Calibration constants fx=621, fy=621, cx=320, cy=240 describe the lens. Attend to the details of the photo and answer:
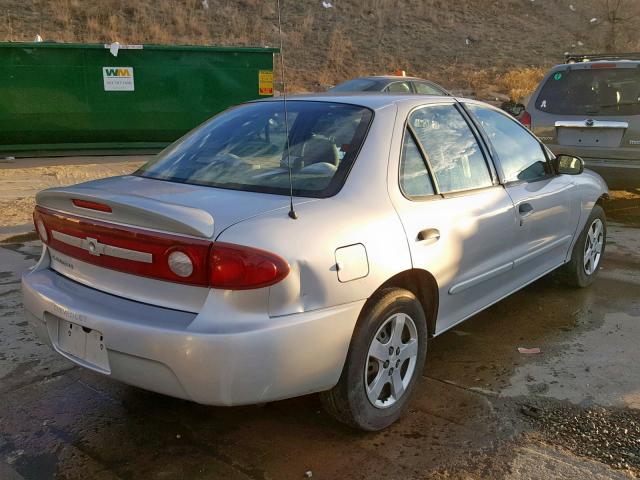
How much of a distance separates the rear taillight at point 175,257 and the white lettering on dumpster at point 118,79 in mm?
9361

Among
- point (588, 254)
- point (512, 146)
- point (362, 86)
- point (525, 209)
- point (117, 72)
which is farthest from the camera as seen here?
point (117, 72)

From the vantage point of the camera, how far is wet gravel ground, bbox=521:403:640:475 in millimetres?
2846

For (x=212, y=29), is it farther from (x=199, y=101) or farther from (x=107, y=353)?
(x=107, y=353)

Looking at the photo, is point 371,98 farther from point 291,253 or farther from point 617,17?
point 617,17

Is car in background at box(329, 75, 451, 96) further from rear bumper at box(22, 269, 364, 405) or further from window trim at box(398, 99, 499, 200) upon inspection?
rear bumper at box(22, 269, 364, 405)

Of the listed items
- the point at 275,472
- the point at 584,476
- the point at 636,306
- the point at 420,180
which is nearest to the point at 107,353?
the point at 275,472

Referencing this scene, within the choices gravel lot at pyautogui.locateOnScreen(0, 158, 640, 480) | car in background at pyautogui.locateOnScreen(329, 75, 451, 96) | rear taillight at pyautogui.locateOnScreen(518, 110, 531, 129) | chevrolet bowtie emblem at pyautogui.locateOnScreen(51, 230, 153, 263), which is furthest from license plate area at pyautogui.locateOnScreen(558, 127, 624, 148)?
chevrolet bowtie emblem at pyautogui.locateOnScreen(51, 230, 153, 263)

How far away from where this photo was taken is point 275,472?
2.70 meters

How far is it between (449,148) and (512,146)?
871mm

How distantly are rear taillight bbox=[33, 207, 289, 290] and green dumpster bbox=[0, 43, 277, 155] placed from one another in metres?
9.34

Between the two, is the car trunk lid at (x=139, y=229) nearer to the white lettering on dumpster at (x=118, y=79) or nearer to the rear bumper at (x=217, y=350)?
the rear bumper at (x=217, y=350)

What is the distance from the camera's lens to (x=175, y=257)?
246cm

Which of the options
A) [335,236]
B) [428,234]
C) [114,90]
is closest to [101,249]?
[335,236]

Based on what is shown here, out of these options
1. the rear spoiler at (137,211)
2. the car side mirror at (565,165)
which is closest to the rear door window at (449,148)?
the car side mirror at (565,165)
